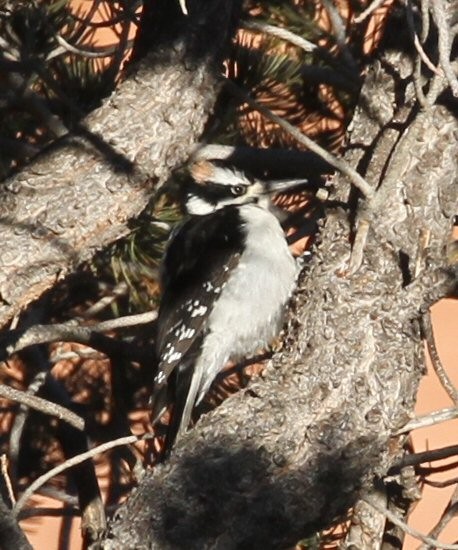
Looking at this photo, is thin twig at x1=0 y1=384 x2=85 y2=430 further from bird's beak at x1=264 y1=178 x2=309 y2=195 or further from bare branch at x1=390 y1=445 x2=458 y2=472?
bird's beak at x1=264 y1=178 x2=309 y2=195

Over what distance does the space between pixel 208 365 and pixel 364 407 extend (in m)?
0.98

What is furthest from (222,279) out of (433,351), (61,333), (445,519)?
(433,351)

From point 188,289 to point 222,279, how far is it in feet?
0.39

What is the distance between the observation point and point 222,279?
2.92 m

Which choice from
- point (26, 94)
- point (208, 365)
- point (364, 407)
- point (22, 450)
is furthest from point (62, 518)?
point (364, 407)

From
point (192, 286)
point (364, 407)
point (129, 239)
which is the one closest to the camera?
point (364, 407)

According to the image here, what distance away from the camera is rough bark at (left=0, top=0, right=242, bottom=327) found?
2.13 m

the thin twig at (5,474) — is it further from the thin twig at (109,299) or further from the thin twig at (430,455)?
the thin twig at (109,299)

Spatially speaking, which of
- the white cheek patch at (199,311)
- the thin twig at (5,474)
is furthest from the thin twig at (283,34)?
the thin twig at (5,474)

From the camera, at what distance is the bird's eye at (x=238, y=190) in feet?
9.89

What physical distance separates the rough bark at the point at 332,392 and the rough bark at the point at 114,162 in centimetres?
35

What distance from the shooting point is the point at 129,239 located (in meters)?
2.66

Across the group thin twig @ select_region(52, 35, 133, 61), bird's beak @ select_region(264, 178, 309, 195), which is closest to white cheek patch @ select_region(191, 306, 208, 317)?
bird's beak @ select_region(264, 178, 309, 195)

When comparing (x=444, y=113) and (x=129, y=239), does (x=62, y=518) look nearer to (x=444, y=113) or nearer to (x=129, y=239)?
(x=129, y=239)
